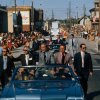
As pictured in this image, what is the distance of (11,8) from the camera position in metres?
122

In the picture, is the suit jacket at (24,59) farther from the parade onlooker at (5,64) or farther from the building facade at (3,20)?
the building facade at (3,20)

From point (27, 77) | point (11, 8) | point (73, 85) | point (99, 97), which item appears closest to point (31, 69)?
point (27, 77)

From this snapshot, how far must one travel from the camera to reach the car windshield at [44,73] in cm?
993

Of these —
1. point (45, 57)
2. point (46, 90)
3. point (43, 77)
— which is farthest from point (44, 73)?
point (45, 57)

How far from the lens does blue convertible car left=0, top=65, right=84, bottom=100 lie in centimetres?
862

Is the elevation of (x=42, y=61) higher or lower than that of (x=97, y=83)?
higher

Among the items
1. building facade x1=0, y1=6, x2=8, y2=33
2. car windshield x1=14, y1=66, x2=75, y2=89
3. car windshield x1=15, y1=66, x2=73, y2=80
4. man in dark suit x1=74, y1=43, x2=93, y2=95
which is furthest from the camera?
building facade x1=0, y1=6, x2=8, y2=33

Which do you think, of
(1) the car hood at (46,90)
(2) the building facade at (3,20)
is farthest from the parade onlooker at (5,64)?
(2) the building facade at (3,20)

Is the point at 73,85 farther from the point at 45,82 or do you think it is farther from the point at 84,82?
the point at 84,82

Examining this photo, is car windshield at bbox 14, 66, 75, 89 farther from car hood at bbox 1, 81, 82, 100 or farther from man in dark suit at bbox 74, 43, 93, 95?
man in dark suit at bbox 74, 43, 93, 95

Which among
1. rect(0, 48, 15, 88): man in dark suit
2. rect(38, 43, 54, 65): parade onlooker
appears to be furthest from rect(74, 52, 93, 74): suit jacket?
rect(0, 48, 15, 88): man in dark suit

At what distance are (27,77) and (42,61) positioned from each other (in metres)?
2.37

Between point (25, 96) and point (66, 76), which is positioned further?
point (66, 76)

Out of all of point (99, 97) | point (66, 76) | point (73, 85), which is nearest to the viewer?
point (73, 85)
